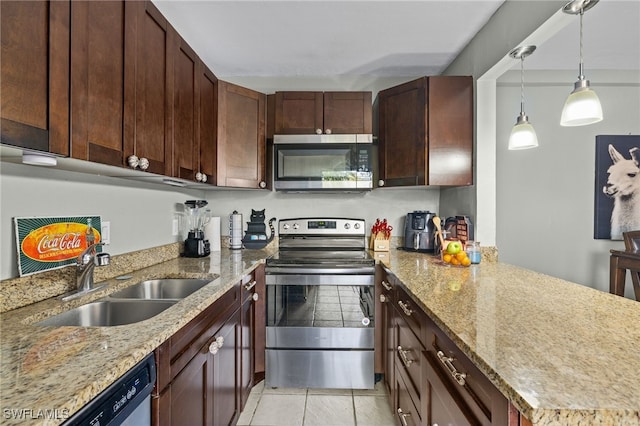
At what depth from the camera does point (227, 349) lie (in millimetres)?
1433

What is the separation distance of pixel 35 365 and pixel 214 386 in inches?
30.5

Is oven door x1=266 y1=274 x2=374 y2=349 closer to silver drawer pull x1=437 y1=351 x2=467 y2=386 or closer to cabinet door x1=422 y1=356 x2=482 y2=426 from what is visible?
cabinet door x1=422 y1=356 x2=482 y2=426

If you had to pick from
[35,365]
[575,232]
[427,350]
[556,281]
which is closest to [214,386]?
[35,365]

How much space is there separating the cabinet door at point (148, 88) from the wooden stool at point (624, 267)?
252cm

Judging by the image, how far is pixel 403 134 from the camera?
2.18 metres

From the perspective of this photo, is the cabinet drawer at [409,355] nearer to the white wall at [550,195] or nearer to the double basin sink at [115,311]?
the double basin sink at [115,311]

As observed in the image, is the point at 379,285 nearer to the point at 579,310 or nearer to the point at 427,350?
the point at 427,350

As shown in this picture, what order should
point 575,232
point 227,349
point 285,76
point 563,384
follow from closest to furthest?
1. point 563,384
2. point 227,349
3. point 575,232
4. point 285,76

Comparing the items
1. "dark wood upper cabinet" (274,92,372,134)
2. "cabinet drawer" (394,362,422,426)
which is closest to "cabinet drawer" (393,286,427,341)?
"cabinet drawer" (394,362,422,426)

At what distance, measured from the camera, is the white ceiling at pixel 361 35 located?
170 cm

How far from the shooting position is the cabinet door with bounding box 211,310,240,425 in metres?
1.28

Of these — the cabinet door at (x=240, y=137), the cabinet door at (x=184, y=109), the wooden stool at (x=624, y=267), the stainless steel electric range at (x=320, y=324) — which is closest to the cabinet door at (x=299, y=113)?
the cabinet door at (x=240, y=137)

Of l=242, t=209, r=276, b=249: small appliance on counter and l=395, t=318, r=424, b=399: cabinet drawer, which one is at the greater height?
l=242, t=209, r=276, b=249: small appliance on counter

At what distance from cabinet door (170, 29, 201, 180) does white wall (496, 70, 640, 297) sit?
→ 2.38 meters
